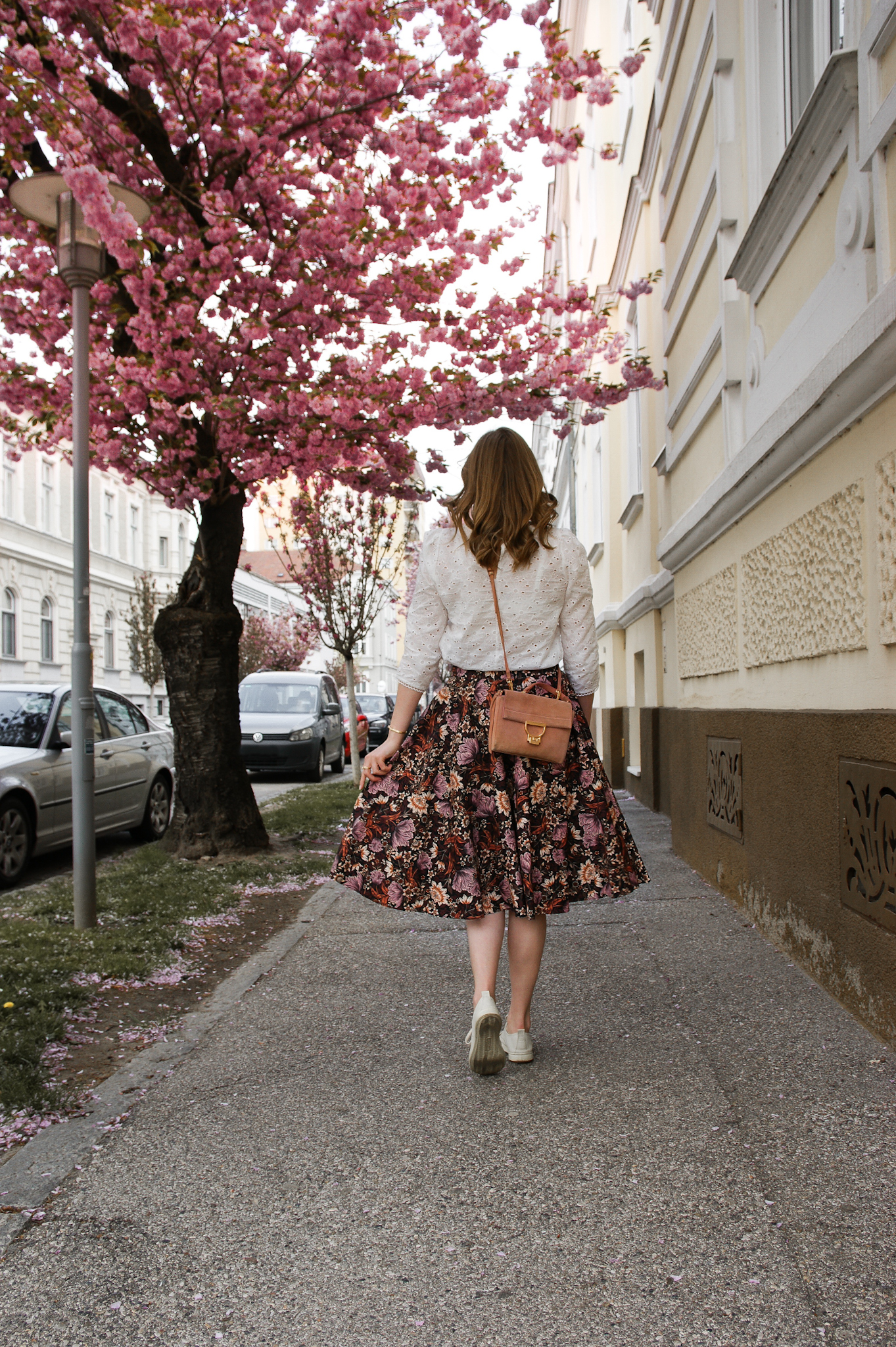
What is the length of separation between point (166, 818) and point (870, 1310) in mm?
9435

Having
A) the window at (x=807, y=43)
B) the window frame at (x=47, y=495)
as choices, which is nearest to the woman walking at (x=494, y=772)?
the window at (x=807, y=43)

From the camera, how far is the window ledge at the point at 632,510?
11148 mm

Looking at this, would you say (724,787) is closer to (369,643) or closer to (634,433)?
(634,433)

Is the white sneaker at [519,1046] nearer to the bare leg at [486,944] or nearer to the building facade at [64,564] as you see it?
the bare leg at [486,944]

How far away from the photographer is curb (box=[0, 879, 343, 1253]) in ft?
8.43

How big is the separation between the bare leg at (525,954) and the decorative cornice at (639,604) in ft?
15.4

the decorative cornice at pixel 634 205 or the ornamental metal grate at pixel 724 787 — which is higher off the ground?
the decorative cornice at pixel 634 205

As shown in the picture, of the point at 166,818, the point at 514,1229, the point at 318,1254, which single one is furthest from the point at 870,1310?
the point at 166,818

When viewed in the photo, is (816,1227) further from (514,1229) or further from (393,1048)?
(393,1048)

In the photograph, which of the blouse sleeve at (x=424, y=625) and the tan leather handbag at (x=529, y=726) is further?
the blouse sleeve at (x=424, y=625)

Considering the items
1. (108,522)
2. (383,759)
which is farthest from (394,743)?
(108,522)

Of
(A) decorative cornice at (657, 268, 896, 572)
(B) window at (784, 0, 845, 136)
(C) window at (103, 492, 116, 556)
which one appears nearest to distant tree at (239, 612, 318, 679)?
(C) window at (103, 492, 116, 556)

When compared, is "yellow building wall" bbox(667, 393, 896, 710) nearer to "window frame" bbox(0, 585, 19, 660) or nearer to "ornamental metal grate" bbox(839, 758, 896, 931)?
"ornamental metal grate" bbox(839, 758, 896, 931)

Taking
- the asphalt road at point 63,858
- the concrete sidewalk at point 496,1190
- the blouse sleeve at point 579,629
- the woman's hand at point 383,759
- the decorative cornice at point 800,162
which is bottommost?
the asphalt road at point 63,858
